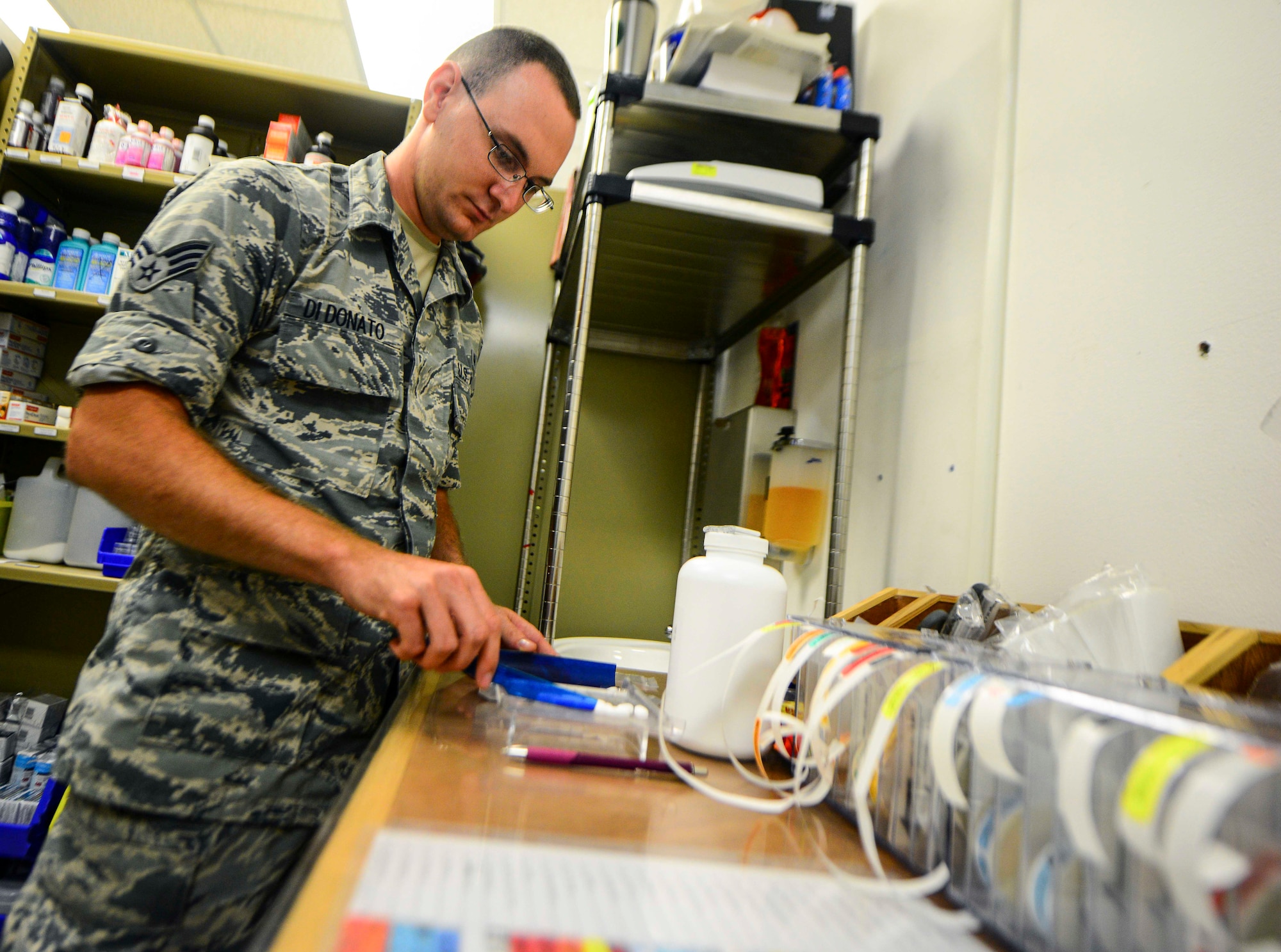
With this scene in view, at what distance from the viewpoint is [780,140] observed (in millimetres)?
1229

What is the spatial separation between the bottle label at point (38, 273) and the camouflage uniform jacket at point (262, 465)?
1.25 metres

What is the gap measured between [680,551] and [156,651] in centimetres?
145

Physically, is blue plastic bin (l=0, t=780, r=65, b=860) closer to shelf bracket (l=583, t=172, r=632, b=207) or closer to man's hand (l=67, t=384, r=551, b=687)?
man's hand (l=67, t=384, r=551, b=687)

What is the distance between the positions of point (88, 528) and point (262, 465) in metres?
1.24

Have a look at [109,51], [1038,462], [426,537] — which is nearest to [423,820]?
[426,537]

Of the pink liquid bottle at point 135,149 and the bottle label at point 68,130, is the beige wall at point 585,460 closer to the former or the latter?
the pink liquid bottle at point 135,149

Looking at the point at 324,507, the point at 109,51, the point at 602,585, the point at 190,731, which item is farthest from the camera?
the point at 602,585

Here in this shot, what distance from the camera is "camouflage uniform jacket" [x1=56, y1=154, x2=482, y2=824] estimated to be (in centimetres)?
70

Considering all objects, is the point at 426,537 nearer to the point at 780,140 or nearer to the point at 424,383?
the point at 424,383

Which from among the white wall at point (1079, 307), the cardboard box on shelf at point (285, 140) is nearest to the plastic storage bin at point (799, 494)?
Answer: the white wall at point (1079, 307)

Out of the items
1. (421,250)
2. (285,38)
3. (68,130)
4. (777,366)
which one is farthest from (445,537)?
(285,38)

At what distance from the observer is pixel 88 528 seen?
164cm

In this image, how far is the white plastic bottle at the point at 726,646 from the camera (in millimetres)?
590

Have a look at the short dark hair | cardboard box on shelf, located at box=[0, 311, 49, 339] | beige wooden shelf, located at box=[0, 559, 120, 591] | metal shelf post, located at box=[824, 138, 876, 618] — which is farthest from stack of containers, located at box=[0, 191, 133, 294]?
metal shelf post, located at box=[824, 138, 876, 618]
